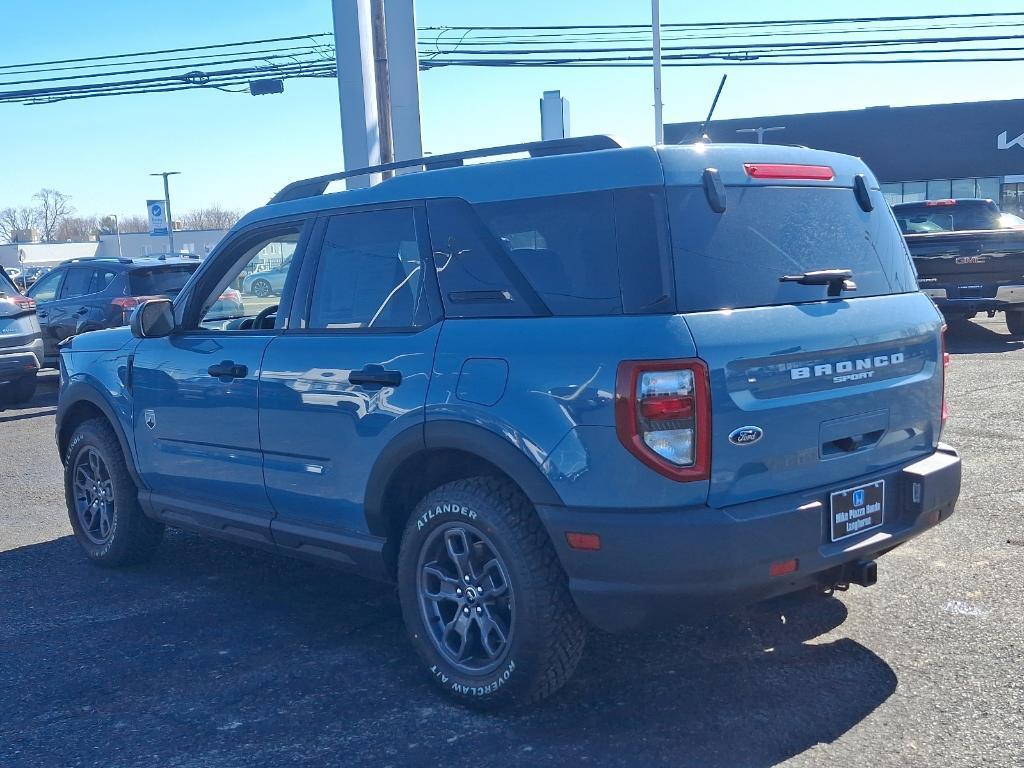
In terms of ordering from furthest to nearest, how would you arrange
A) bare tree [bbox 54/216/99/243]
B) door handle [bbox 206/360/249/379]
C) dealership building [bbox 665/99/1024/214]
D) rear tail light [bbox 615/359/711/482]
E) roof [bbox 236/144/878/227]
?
bare tree [bbox 54/216/99/243] → dealership building [bbox 665/99/1024/214] → door handle [bbox 206/360/249/379] → roof [bbox 236/144/878/227] → rear tail light [bbox 615/359/711/482]

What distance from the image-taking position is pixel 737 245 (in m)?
3.66

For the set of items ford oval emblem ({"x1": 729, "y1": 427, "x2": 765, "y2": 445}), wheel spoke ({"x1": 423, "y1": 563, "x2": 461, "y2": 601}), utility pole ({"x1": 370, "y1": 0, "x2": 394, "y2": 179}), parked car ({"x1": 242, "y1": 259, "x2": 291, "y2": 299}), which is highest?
utility pole ({"x1": 370, "y1": 0, "x2": 394, "y2": 179})

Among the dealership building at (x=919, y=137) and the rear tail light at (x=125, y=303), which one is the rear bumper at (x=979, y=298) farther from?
the dealership building at (x=919, y=137)

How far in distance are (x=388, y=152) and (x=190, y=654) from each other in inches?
482

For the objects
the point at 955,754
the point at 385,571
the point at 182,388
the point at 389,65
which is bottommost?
the point at 955,754

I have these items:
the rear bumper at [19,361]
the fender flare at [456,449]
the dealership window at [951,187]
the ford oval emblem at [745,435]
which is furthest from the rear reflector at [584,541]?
the dealership window at [951,187]

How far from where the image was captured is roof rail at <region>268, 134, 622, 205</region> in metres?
4.01

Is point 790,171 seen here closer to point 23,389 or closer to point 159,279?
point 159,279

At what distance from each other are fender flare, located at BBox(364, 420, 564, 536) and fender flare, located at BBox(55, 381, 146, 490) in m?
2.01

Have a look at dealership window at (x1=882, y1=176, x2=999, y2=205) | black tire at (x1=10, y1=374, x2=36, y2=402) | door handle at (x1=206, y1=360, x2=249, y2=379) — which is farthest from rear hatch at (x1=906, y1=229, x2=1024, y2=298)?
dealership window at (x1=882, y1=176, x2=999, y2=205)

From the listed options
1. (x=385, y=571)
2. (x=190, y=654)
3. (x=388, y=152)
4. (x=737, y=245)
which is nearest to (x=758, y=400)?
(x=737, y=245)

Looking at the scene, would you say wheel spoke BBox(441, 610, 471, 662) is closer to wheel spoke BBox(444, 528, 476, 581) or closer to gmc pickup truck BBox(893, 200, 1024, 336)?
wheel spoke BBox(444, 528, 476, 581)

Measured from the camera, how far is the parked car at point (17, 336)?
11.8 meters

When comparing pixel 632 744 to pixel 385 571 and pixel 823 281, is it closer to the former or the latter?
pixel 385 571
